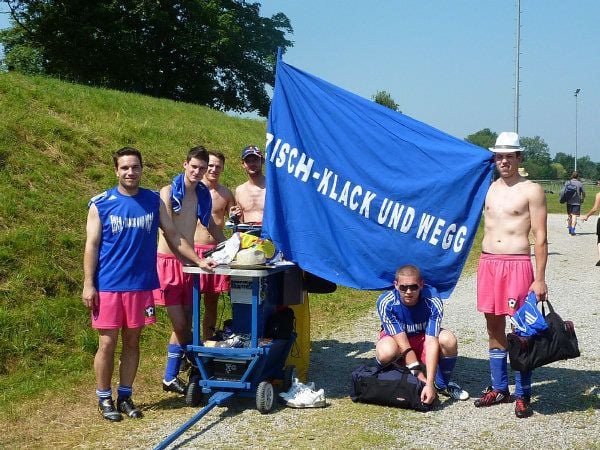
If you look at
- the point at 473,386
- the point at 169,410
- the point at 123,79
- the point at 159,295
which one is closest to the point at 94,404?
the point at 169,410

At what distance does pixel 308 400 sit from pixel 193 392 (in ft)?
2.98

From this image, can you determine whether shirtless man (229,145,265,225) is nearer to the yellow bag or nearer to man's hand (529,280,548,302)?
the yellow bag

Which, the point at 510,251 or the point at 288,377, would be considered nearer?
the point at 510,251

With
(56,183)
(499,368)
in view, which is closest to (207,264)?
(499,368)

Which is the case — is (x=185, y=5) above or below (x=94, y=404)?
above

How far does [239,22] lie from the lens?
43.8m

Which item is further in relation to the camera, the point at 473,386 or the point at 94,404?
the point at 473,386

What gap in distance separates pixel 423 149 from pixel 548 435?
240cm

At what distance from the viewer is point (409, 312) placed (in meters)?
5.80

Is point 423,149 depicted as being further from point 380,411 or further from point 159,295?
point 159,295

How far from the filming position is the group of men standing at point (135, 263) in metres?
5.12

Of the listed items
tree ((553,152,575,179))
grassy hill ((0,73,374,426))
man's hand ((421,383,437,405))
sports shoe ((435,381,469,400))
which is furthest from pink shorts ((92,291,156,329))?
tree ((553,152,575,179))

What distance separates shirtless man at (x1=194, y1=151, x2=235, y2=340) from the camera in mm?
6332

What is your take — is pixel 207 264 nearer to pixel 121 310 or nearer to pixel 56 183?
pixel 121 310
